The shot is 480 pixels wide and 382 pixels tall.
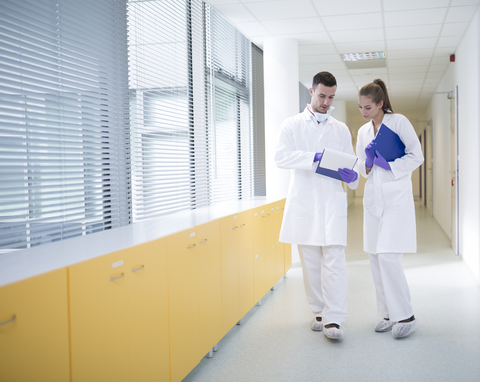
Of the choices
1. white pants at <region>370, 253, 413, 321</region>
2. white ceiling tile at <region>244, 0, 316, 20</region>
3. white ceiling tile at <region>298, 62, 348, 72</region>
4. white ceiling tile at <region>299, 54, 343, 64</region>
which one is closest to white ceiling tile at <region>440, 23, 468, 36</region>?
white ceiling tile at <region>299, 54, 343, 64</region>

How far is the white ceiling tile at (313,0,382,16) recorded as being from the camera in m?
4.23

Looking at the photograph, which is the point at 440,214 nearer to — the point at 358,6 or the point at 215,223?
the point at 358,6

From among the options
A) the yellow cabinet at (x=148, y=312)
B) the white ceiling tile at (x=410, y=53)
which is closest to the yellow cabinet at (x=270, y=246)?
the yellow cabinet at (x=148, y=312)

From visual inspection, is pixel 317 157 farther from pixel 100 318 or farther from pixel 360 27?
pixel 360 27

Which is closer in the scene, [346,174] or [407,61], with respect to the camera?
[346,174]

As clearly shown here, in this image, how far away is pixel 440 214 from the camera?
8.75 metres

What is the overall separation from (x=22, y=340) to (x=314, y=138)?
87.6 inches

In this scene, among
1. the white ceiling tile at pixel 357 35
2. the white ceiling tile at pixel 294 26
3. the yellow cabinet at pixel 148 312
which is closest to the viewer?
the yellow cabinet at pixel 148 312

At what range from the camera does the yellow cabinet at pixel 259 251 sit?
3.54 m

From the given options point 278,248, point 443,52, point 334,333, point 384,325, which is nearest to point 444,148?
point 443,52

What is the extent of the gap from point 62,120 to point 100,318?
1.13 m

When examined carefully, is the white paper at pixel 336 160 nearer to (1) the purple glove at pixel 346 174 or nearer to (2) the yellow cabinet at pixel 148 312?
(1) the purple glove at pixel 346 174

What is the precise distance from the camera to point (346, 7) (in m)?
4.36

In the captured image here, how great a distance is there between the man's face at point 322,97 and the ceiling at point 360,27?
5.53 feet
